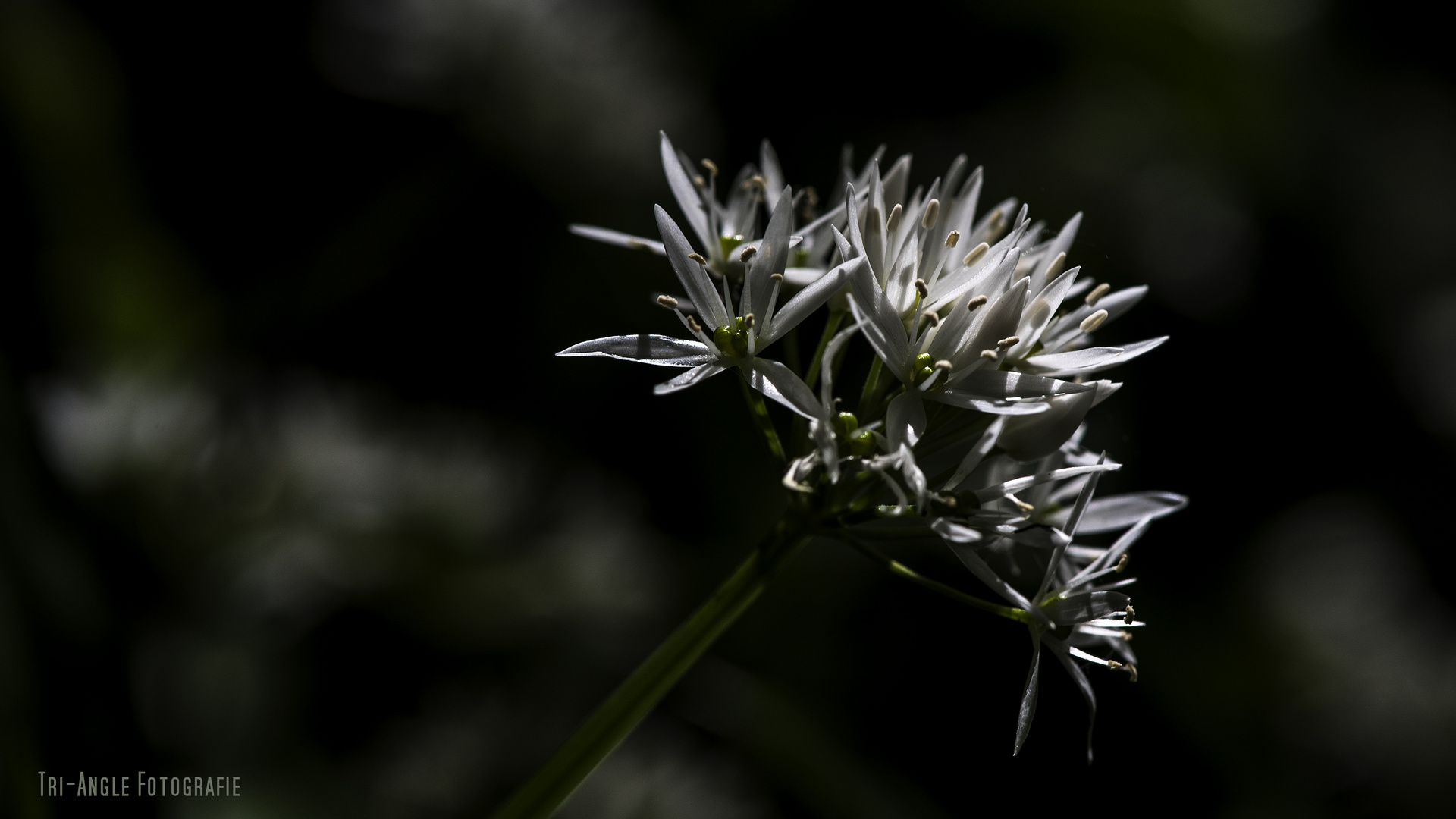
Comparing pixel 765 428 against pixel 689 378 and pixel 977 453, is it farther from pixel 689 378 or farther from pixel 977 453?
pixel 977 453

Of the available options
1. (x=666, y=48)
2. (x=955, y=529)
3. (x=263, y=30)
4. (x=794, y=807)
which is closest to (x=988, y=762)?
(x=794, y=807)

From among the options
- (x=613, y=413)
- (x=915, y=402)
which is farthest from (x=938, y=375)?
(x=613, y=413)

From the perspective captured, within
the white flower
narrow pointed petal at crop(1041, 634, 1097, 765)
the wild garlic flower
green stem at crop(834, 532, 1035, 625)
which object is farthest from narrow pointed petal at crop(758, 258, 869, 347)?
narrow pointed petal at crop(1041, 634, 1097, 765)

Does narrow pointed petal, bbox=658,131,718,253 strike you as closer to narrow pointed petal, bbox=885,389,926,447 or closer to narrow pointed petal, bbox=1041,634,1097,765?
narrow pointed petal, bbox=885,389,926,447

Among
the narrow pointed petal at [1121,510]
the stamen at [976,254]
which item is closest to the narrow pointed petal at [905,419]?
the stamen at [976,254]

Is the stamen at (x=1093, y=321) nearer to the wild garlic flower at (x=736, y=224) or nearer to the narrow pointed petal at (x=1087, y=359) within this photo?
the narrow pointed petal at (x=1087, y=359)
